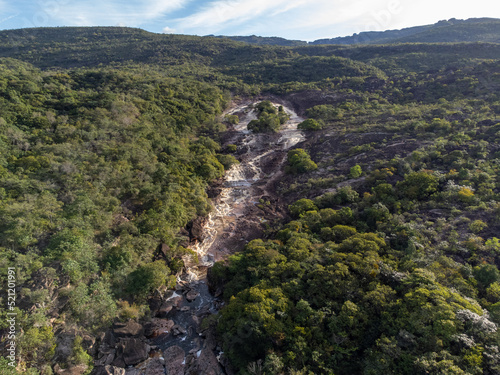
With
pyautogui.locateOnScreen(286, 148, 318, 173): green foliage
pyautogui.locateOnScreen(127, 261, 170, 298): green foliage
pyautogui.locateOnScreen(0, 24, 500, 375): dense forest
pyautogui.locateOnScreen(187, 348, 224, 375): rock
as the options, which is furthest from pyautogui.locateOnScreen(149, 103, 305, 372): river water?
pyautogui.locateOnScreen(127, 261, 170, 298): green foliage

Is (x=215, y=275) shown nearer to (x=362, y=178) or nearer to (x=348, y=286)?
(x=348, y=286)

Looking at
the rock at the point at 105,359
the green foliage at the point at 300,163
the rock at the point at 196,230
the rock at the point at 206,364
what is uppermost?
the green foliage at the point at 300,163

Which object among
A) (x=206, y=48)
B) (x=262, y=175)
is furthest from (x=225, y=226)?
(x=206, y=48)

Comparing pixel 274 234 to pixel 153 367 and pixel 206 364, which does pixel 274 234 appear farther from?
pixel 153 367

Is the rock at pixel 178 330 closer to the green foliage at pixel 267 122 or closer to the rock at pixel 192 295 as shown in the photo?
the rock at pixel 192 295

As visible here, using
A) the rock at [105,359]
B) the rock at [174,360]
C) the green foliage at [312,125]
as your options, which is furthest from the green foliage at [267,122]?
the rock at [105,359]

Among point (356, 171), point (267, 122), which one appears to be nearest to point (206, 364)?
point (356, 171)

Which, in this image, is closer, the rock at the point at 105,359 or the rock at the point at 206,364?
the rock at the point at 206,364

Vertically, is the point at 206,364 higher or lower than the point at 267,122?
lower
